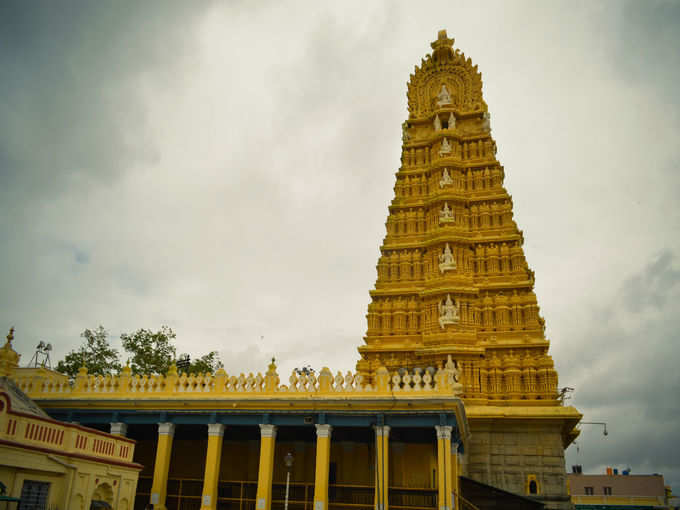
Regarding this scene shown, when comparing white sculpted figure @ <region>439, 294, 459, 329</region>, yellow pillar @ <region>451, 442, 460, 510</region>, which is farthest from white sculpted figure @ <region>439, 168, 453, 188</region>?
yellow pillar @ <region>451, 442, 460, 510</region>

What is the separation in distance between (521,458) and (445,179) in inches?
789

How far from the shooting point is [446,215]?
40938 millimetres

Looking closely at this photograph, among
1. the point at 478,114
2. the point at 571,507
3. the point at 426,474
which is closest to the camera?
the point at 426,474

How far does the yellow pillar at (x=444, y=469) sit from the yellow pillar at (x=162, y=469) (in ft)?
38.3

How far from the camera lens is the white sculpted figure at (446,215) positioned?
40.7 metres

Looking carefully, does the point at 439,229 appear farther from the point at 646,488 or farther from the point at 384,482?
the point at 646,488

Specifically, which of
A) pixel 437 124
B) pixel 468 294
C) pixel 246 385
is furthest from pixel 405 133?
pixel 246 385

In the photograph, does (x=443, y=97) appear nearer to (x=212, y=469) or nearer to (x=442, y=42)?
(x=442, y=42)

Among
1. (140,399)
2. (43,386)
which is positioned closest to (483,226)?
(140,399)

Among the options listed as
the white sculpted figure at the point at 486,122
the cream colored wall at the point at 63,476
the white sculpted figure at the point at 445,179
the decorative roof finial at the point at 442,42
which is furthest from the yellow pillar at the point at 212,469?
the decorative roof finial at the point at 442,42

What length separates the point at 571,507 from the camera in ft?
102

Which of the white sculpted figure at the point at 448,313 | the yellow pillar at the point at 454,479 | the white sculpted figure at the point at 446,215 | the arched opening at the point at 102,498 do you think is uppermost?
the white sculpted figure at the point at 446,215

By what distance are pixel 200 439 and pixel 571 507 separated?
20.2 m

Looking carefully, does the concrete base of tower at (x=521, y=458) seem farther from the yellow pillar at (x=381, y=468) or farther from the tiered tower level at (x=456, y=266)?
the yellow pillar at (x=381, y=468)
